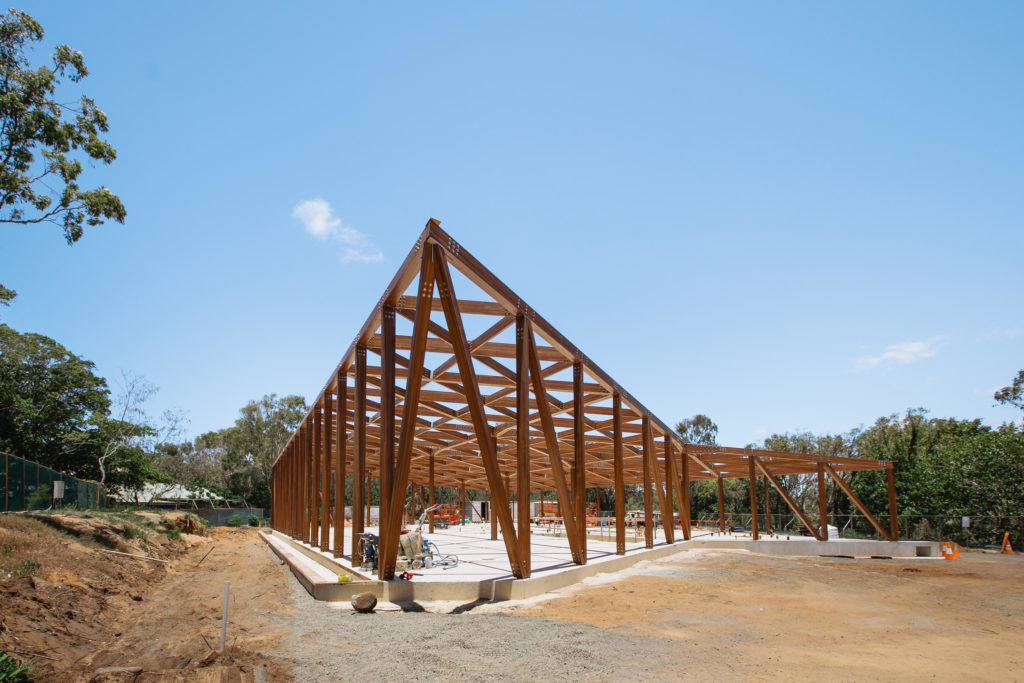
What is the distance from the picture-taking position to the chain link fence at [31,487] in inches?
692

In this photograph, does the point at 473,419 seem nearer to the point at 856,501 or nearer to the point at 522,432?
the point at 522,432

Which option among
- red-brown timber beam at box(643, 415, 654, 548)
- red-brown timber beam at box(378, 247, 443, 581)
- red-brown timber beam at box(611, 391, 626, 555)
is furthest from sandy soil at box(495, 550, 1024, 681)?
red-brown timber beam at box(643, 415, 654, 548)

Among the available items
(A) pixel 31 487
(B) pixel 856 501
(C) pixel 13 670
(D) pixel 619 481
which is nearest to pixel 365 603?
(C) pixel 13 670

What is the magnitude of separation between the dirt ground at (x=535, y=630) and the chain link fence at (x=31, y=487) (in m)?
3.67

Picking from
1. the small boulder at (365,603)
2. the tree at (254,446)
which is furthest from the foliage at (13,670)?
the tree at (254,446)

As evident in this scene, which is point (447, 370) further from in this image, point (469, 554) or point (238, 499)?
point (238, 499)

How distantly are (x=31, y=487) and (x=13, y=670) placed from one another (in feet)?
57.4

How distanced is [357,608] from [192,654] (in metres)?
3.28

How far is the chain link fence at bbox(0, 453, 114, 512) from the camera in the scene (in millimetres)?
17578

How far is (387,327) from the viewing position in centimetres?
1276

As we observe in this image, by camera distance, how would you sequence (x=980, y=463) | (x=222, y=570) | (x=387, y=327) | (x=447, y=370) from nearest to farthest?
(x=387, y=327) → (x=447, y=370) → (x=222, y=570) → (x=980, y=463)

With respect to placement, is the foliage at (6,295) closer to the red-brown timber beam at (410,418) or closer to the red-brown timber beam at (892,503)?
the red-brown timber beam at (410,418)

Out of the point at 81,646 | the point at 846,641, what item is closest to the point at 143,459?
the point at 81,646

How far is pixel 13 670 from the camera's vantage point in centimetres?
574
